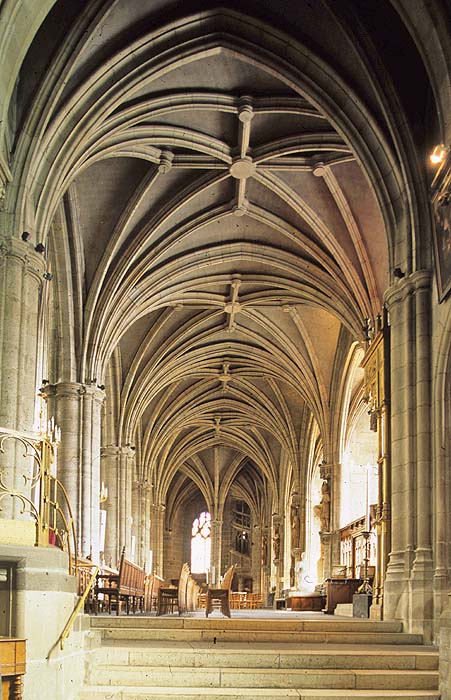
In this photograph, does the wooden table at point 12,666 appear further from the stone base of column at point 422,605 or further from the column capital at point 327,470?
the column capital at point 327,470

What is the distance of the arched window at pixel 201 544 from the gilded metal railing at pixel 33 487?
29.5 metres

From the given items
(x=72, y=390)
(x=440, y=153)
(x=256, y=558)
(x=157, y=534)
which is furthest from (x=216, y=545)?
(x=440, y=153)

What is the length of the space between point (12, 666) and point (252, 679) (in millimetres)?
2685

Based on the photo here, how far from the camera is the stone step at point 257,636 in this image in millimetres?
9844

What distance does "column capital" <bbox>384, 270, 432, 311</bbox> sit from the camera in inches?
464

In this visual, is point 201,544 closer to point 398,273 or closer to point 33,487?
point 398,273

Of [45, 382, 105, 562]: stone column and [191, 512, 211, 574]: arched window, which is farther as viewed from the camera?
[191, 512, 211, 574]: arched window

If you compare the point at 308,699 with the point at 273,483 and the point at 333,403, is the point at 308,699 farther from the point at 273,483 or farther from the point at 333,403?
the point at 273,483

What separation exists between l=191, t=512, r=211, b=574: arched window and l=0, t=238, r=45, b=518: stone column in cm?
3564

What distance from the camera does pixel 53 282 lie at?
18.1 metres

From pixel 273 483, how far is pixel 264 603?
533 cm

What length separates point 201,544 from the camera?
47156 millimetres

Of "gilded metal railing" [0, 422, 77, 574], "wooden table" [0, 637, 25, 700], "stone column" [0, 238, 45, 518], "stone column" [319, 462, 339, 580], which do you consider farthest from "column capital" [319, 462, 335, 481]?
"wooden table" [0, 637, 25, 700]

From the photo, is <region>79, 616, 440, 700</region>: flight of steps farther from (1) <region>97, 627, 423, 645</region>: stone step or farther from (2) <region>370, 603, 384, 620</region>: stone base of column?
(2) <region>370, 603, 384, 620</region>: stone base of column
